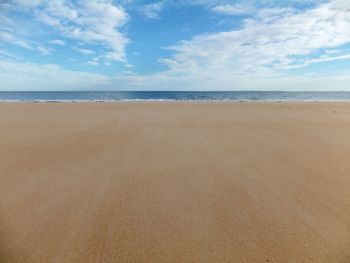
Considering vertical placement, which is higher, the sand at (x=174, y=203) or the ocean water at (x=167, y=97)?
the sand at (x=174, y=203)

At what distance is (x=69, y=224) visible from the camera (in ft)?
6.89

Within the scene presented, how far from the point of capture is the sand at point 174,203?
1800 millimetres

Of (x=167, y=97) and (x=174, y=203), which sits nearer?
(x=174, y=203)

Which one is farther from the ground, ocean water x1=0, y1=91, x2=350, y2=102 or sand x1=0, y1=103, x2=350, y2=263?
sand x1=0, y1=103, x2=350, y2=263

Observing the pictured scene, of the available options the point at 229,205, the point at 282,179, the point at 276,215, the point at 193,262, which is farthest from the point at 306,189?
the point at 193,262

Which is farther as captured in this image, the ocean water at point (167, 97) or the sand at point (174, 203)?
the ocean water at point (167, 97)

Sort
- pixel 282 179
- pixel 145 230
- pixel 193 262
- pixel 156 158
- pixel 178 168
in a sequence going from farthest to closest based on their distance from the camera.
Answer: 1. pixel 156 158
2. pixel 178 168
3. pixel 282 179
4. pixel 145 230
5. pixel 193 262

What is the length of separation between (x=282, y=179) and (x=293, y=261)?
157cm

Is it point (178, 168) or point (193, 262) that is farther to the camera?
point (178, 168)

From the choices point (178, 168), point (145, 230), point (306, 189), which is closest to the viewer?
point (145, 230)

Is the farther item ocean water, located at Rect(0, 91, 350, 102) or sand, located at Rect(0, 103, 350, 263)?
ocean water, located at Rect(0, 91, 350, 102)

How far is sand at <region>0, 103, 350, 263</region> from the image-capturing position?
70.9 inches

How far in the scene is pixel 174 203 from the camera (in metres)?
2.49

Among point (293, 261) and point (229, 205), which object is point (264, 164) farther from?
point (293, 261)
